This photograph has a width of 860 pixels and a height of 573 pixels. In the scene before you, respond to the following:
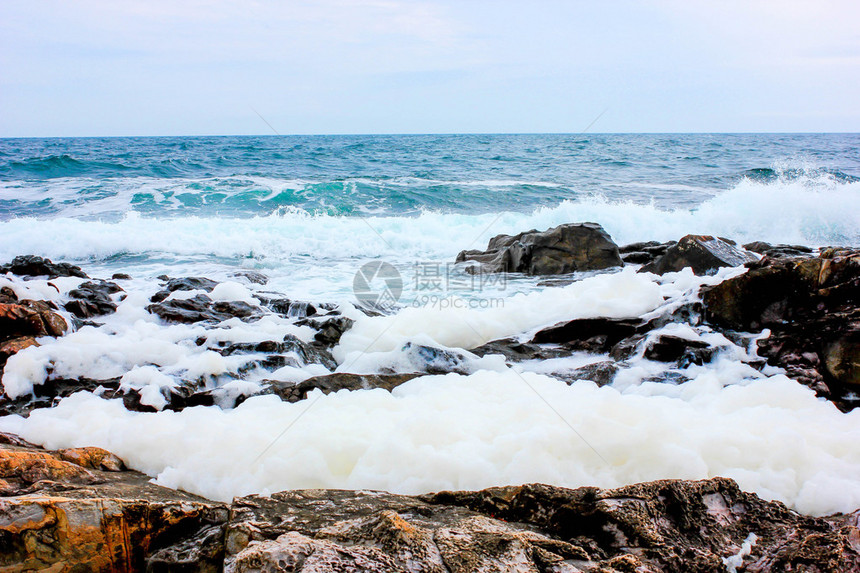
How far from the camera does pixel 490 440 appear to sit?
2.88 meters

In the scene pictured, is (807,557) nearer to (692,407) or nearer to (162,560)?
(692,407)

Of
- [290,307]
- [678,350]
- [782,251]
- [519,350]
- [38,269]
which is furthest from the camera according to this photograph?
[782,251]

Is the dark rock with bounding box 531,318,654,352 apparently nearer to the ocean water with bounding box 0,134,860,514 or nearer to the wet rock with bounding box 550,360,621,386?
the ocean water with bounding box 0,134,860,514

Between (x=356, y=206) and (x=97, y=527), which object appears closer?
(x=97, y=527)

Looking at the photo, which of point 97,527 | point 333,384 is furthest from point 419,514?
point 333,384

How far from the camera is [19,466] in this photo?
7.47ft

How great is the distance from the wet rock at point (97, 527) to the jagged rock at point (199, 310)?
12.1ft

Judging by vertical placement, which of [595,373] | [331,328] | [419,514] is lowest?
[595,373]

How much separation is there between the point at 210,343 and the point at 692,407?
160 inches

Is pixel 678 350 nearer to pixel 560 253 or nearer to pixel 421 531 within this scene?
pixel 421 531

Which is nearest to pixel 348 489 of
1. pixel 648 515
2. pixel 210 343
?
pixel 648 515

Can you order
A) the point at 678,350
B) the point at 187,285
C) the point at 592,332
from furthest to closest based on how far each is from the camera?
the point at 187,285, the point at 592,332, the point at 678,350

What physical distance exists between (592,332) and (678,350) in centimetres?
89

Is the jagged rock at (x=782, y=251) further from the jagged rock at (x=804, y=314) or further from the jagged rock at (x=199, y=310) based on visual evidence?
the jagged rock at (x=199, y=310)
